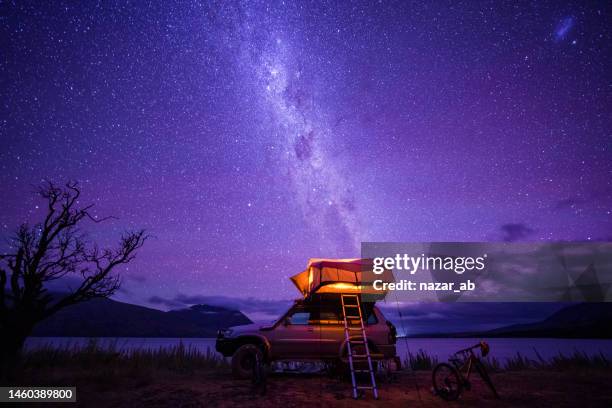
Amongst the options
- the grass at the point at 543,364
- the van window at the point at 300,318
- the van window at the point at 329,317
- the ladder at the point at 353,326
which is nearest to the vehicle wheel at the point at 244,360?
the van window at the point at 300,318

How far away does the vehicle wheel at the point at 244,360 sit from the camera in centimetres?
1042

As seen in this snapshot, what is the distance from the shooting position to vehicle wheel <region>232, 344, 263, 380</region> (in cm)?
1042

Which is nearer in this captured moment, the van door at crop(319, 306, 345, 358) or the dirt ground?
the dirt ground

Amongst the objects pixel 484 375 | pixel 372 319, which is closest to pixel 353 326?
pixel 372 319

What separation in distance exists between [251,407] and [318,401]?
1395 mm

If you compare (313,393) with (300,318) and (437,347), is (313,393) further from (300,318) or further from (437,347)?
(437,347)

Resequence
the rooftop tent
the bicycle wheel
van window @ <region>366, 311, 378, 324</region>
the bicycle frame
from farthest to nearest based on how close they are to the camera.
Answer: the rooftop tent
van window @ <region>366, 311, 378, 324</region>
the bicycle frame
the bicycle wheel

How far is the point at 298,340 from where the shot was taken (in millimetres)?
10805

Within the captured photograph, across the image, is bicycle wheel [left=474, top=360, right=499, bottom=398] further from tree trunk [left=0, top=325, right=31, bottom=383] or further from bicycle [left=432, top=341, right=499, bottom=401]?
tree trunk [left=0, top=325, right=31, bottom=383]

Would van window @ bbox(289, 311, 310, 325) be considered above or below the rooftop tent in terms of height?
below

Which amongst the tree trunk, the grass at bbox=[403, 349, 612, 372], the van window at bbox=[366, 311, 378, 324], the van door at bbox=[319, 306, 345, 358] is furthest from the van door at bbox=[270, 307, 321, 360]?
the tree trunk

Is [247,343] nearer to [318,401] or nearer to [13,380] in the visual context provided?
[318,401]

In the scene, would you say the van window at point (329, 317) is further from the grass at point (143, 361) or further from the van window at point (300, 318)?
the grass at point (143, 361)

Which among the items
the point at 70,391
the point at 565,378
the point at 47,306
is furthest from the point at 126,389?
the point at 565,378
